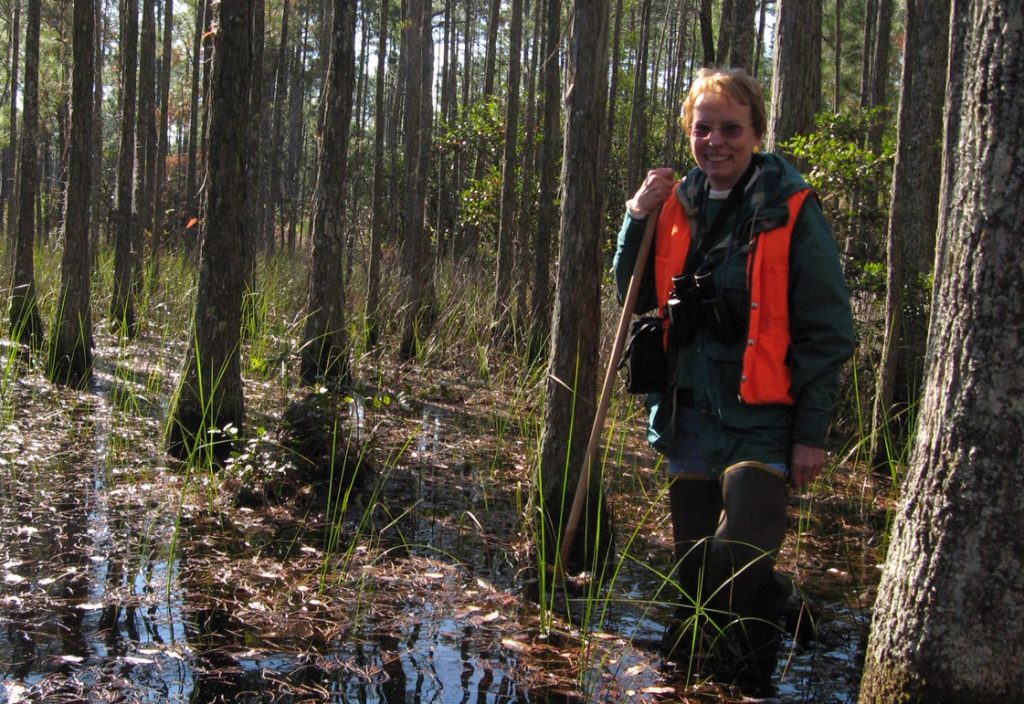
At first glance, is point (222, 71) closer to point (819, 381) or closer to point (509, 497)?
point (509, 497)

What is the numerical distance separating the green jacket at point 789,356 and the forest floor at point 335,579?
0.58 metres

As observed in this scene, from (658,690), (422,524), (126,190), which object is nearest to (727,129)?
(658,690)

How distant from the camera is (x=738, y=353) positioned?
3064 mm

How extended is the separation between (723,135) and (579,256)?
171 centimetres

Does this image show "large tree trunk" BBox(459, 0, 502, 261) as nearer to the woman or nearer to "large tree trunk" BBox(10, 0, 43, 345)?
"large tree trunk" BBox(10, 0, 43, 345)

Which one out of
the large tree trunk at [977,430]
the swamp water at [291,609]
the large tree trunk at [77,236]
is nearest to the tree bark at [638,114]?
the large tree trunk at [77,236]

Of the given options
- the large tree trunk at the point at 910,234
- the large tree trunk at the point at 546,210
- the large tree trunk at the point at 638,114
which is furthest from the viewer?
the large tree trunk at the point at 638,114

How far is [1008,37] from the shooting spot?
8.02ft

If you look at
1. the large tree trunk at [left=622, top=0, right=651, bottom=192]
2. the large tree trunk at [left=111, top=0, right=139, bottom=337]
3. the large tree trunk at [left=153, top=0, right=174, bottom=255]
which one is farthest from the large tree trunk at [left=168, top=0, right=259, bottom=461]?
the large tree trunk at [left=622, top=0, right=651, bottom=192]

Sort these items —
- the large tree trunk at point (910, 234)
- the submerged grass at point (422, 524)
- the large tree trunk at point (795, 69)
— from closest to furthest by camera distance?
the submerged grass at point (422, 524) → the large tree trunk at point (910, 234) → the large tree trunk at point (795, 69)

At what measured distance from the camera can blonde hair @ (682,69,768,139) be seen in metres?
3.10

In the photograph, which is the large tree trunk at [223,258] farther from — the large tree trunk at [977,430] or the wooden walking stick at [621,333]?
the large tree trunk at [977,430]

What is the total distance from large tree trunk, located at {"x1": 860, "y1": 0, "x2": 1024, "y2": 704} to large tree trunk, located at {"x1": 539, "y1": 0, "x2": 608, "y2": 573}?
218cm

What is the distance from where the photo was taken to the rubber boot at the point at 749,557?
2.99 m
